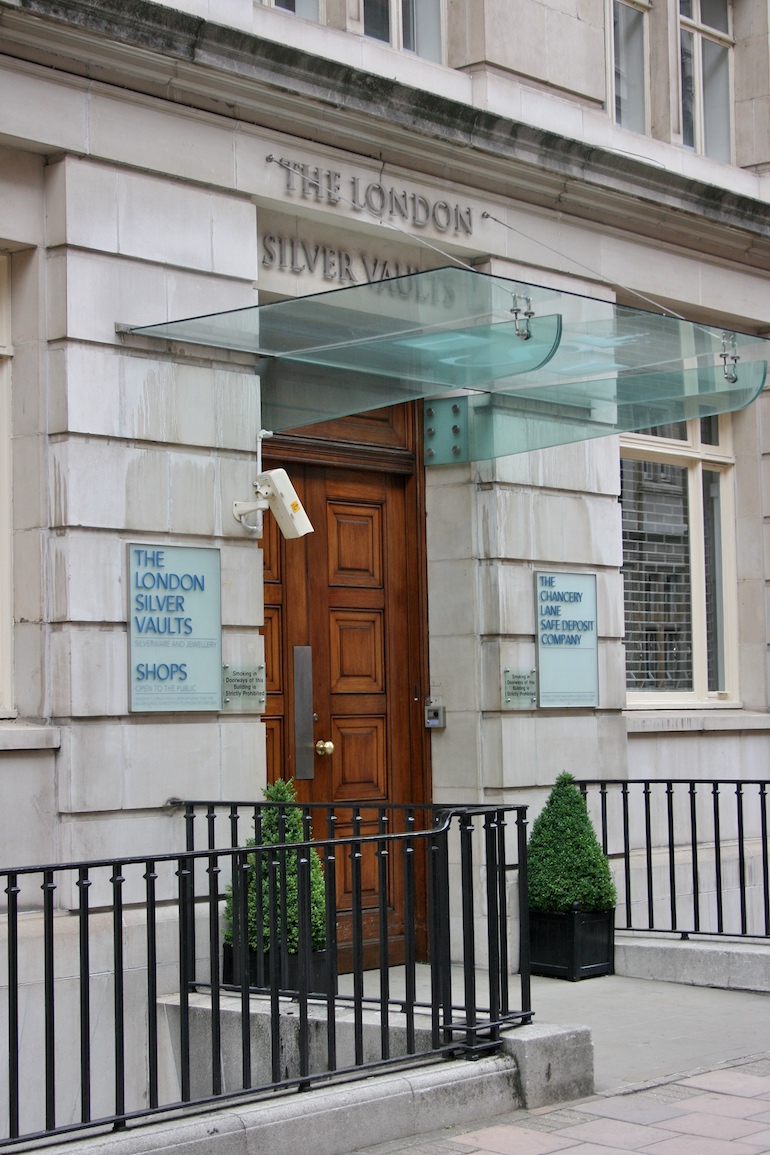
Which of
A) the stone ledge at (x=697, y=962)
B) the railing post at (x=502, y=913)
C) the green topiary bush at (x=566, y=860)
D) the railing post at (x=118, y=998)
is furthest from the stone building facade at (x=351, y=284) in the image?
the railing post at (x=118, y=998)

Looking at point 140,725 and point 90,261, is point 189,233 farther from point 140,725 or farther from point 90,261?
point 140,725

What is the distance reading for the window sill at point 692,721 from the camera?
11.2 m

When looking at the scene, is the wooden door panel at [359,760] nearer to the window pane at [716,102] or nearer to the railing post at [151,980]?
the railing post at [151,980]

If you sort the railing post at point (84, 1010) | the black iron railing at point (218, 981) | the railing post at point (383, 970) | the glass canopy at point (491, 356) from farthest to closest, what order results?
the glass canopy at point (491, 356) < the railing post at point (383, 970) < the black iron railing at point (218, 981) < the railing post at point (84, 1010)

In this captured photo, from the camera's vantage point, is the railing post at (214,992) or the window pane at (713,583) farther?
the window pane at (713,583)

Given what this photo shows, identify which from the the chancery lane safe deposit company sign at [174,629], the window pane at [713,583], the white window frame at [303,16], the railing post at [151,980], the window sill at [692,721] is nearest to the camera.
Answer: the railing post at [151,980]

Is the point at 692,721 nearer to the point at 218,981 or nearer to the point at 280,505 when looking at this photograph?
the point at 280,505

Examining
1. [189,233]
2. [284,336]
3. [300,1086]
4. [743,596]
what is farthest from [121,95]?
[743,596]

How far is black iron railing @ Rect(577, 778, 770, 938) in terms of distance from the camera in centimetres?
1000

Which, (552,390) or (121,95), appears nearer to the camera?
(121,95)

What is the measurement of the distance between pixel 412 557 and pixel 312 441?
116 cm

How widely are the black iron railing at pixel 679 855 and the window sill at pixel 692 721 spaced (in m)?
0.43

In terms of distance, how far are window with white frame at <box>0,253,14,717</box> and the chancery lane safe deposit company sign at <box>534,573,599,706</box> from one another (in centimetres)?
378

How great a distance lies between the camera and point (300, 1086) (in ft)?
19.1
